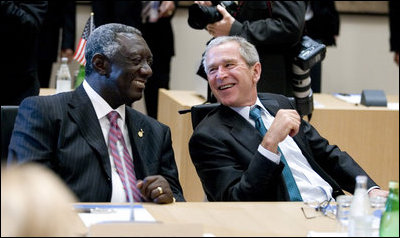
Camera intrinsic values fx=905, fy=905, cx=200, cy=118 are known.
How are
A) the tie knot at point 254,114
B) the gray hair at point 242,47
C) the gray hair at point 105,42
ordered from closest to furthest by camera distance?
the gray hair at point 105,42
the tie knot at point 254,114
the gray hair at point 242,47

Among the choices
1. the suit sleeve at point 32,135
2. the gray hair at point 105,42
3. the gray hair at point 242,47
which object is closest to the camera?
the suit sleeve at point 32,135

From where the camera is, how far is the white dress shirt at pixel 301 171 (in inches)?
155

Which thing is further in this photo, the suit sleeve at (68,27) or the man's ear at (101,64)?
the suit sleeve at (68,27)

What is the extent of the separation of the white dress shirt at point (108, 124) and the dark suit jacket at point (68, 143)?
31 millimetres

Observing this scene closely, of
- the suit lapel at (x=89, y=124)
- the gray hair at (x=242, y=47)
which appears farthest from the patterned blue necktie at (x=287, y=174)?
the suit lapel at (x=89, y=124)

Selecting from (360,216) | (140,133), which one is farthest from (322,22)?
(360,216)

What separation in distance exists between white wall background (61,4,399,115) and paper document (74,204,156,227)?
5.33m

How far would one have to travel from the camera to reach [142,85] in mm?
3842

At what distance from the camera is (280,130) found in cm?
375

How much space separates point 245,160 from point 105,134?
2.01 feet

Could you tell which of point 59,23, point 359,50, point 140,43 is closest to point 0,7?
point 59,23

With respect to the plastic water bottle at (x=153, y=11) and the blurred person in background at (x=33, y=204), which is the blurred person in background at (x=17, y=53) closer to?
the plastic water bottle at (x=153, y=11)

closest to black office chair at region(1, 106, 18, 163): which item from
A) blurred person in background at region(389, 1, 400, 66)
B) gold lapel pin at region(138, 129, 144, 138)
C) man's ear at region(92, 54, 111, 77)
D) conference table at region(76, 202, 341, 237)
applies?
man's ear at region(92, 54, 111, 77)

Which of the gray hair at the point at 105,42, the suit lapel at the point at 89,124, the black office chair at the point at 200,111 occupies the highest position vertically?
the gray hair at the point at 105,42
